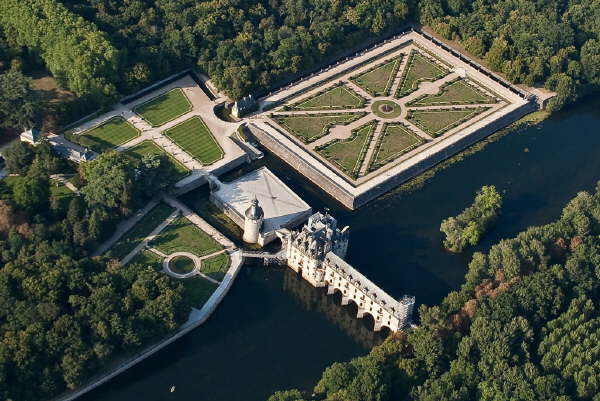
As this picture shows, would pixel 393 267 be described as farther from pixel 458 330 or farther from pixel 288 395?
pixel 288 395

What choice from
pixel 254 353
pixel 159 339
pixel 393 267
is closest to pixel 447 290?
pixel 393 267

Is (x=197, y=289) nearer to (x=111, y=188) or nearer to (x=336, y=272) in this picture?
(x=336, y=272)

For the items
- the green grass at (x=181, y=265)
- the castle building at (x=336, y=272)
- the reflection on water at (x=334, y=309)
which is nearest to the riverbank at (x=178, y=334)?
the green grass at (x=181, y=265)

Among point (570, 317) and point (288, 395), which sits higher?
point (570, 317)

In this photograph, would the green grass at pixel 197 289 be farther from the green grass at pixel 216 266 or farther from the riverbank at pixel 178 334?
the green grass at pixel 216 266

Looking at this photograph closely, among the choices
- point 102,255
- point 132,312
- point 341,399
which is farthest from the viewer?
point 102,255

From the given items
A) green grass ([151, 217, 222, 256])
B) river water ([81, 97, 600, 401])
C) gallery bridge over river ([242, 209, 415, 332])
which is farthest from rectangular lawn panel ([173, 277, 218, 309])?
gallery bridge over river ([242, 209, 415, 332])
